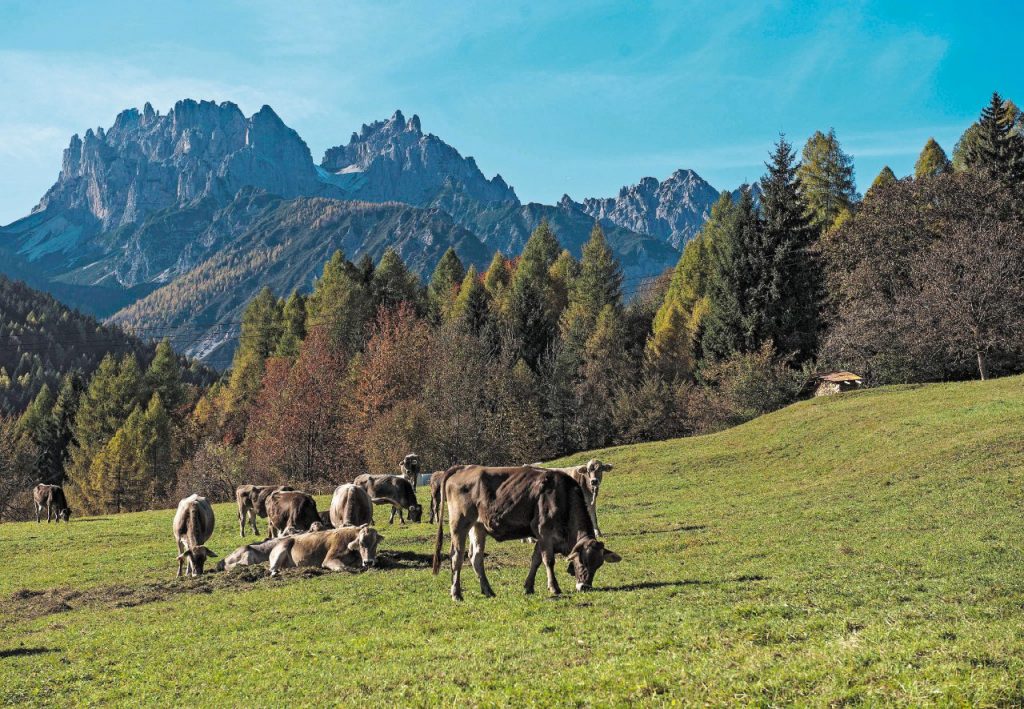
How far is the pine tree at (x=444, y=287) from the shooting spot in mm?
93750

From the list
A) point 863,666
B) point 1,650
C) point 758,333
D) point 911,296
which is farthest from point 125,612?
point 758,333

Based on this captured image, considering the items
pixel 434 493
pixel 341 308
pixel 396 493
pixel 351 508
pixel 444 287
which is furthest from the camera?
pixel 444 287

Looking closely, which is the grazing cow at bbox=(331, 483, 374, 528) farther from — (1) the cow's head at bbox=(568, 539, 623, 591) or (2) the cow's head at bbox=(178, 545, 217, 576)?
(1) the cow's head at bbox=(568, 539, 623, 591)

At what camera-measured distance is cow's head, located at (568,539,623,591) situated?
44.0ft

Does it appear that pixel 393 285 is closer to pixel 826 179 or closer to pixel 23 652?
pixel 826 179

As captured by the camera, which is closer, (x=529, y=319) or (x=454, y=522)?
(x=454, y=522)

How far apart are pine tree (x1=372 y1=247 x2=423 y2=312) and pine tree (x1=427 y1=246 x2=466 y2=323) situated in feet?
7.38

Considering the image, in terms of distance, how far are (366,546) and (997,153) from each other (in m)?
75.0

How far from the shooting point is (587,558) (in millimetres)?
13391

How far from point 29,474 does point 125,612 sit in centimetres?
10030

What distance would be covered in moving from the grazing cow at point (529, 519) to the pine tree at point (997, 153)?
65.9 metres

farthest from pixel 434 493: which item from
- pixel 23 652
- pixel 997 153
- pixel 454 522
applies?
pixel 997 153

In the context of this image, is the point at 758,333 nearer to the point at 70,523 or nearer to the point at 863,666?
the point at 70,523

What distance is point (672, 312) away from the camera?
8369cm
